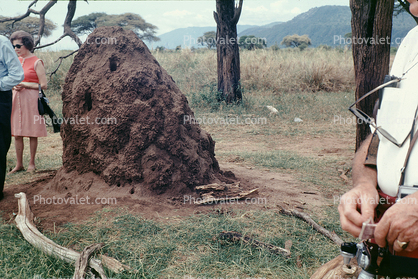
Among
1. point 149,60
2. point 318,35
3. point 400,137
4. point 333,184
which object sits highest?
point 318,35

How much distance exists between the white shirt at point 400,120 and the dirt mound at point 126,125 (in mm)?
2529

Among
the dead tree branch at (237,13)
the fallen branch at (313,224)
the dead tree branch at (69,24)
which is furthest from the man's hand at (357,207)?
the dead tree branch at (237,13)

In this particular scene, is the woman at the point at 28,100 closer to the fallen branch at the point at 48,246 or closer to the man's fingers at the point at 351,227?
the fallen branch at the point at 48,246

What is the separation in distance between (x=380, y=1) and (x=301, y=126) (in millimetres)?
4587

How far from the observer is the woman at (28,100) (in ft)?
15.7

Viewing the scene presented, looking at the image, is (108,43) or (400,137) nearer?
(400,137)

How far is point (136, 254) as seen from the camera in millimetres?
2500

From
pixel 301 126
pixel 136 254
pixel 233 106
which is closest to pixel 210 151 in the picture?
pixel 136 254

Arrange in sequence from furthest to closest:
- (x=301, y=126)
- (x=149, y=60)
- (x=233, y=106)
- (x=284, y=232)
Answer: (x=233, y=106) → (x=301, y=126) → (x=149, y=60) → (x=284, y=232)

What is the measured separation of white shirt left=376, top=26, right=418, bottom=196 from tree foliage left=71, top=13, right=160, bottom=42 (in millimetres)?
29103

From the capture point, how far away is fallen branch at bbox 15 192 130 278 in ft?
7.48

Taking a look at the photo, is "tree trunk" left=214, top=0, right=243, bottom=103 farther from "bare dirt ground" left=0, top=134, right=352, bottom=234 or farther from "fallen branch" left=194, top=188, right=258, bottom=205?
"fallen branch" left=194, top=188, right=258, bottom=205

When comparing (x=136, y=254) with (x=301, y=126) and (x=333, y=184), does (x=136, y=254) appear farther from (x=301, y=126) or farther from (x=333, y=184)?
(x=301, y=126)

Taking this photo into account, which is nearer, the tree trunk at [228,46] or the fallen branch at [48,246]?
the fallen branch at [48,246]
